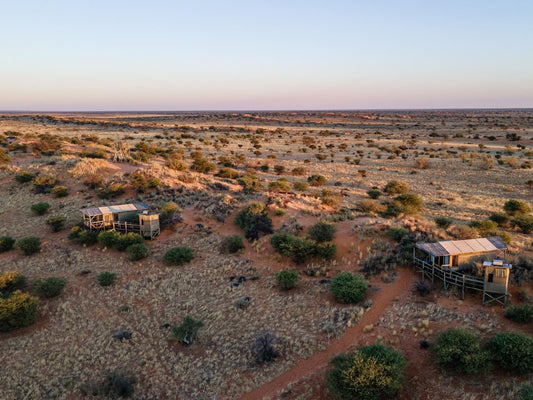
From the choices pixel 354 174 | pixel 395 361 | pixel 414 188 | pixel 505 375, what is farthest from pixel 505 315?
pixel 354 174

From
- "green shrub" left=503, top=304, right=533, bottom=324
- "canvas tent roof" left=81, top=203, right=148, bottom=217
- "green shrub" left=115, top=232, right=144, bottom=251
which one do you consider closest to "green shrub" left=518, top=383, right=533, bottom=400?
"green shrub" left=503, top=304, right=533, bottom=324

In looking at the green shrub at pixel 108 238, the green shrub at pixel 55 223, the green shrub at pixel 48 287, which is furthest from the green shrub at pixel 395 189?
the green shrub at pixel 48 287

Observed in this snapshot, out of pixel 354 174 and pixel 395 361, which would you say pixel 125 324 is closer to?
pixel 395 361

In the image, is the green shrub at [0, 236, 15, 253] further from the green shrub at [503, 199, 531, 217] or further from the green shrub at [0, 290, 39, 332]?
the green shrub at [503, 199, 531, 217]

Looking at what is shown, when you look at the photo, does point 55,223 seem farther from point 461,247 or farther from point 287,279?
point 461,247

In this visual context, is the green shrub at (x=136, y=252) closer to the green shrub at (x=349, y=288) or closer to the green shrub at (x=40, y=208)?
the green shrub at (x=40, y=208)

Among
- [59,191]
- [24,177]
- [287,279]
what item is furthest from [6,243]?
[287,279]
